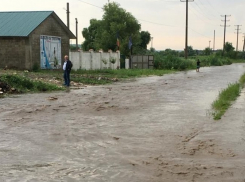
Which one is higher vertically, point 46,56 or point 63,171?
point 46,56

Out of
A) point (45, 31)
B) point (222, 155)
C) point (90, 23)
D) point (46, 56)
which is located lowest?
point (222, 155)

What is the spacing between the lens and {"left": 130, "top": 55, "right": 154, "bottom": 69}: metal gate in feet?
139

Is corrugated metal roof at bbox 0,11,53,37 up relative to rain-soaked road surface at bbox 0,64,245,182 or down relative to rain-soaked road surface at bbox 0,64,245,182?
up

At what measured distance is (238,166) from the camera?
6184mm

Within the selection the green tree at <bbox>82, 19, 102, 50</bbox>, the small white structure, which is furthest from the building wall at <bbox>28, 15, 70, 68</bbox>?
the green tree at <bbox>82, 19, 102, 50</bbox>

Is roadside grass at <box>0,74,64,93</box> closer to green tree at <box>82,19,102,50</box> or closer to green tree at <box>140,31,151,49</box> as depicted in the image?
green tree at <box>82,19,102,50</box>

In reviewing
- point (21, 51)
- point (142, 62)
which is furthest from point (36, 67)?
point (142, 62)

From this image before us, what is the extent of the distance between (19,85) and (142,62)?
2709 centimetres

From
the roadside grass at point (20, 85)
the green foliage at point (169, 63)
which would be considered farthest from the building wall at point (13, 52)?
the green foliage at point (169, 63)

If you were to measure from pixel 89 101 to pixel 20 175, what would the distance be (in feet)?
28.8

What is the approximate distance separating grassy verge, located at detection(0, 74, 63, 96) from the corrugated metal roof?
9.42 meters

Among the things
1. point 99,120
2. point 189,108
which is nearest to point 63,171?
point 99,120

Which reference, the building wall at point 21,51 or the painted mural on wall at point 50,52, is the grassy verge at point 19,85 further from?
the painted mural on wall at point 50,52

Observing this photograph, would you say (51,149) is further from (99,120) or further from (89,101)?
(89,101)
